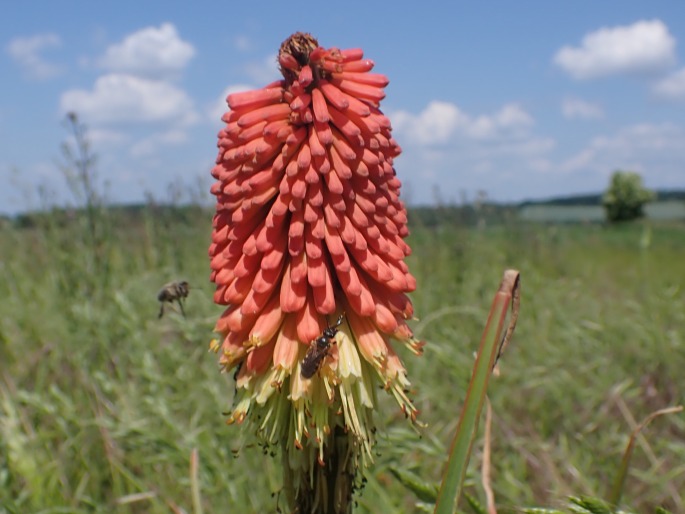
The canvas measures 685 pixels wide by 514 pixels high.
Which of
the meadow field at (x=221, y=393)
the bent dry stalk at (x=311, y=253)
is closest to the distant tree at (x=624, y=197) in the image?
the meadow field at (x=221, y=393)

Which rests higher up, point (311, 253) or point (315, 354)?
point (311, 253)

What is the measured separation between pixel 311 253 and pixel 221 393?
3115 mm

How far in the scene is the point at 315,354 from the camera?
6.16ft

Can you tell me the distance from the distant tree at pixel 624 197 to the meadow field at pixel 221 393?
89.2m

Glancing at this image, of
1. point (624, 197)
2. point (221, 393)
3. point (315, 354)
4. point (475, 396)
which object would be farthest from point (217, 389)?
point (624, 197)

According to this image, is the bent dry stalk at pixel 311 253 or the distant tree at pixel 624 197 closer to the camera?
the bent dry stalk at pixel 311 253

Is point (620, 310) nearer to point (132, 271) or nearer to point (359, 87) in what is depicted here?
point (132, 271)

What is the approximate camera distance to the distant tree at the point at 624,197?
3563 inches

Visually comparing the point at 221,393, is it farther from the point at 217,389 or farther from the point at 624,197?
the point at 624,197

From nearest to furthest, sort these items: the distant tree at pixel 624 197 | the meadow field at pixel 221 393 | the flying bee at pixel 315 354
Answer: the flying bee at pixel 315 354, the meadow field at pixel 221 393, the distant tree at pixel 624 197

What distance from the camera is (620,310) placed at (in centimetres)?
795

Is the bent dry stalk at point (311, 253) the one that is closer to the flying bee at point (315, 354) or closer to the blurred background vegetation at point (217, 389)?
the flying bee at point (315, 354)

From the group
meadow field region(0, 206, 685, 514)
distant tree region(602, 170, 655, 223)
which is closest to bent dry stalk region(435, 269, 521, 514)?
meadow field region(0, 206, 685, 514)

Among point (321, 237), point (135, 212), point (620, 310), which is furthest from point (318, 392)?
point (135, 212)
